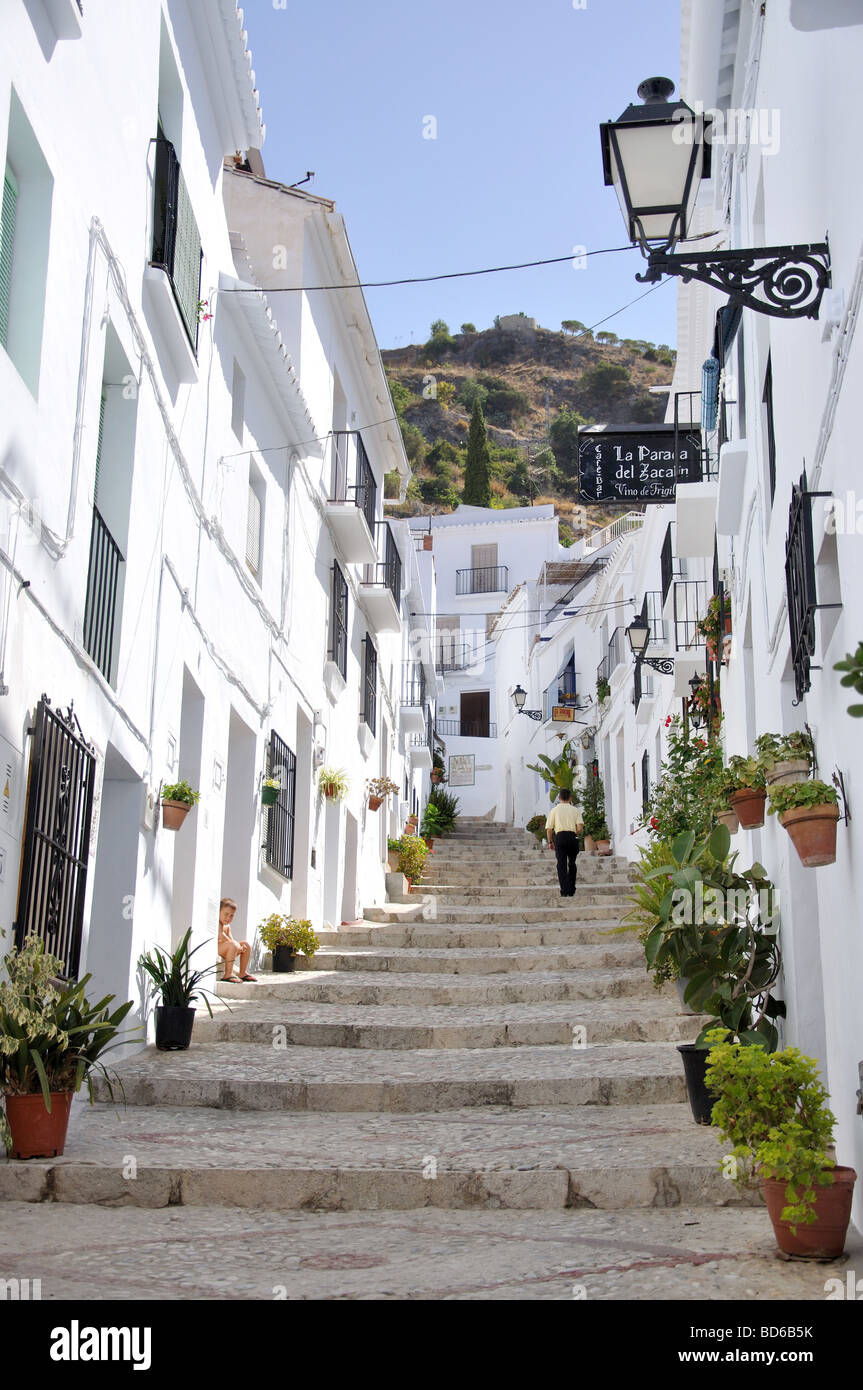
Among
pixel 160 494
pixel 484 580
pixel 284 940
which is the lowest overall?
pixel 284 940

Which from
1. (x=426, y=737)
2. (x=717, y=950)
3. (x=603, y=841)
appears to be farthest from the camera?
(x=426, y=737)

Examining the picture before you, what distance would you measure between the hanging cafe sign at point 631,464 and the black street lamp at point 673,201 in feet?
21.4

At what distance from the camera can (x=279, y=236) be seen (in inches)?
562

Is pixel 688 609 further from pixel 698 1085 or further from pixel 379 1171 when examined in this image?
pixel 379 1171

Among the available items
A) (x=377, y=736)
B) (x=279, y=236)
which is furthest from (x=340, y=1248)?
(x=377, y=736)

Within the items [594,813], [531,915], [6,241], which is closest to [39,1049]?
[6,241]

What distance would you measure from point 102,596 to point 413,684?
1912 centimetres

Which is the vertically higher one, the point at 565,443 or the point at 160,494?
the point at 565,443

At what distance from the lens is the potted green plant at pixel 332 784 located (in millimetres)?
15531

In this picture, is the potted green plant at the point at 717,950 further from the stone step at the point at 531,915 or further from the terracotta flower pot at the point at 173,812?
the stone step at the point at 531,915

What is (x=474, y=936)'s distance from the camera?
566 inches

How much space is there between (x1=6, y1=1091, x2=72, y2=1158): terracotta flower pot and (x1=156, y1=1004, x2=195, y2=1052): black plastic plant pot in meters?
2.73

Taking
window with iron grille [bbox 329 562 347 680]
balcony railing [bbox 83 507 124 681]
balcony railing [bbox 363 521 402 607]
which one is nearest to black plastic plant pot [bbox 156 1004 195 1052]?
balcony railing [bbox 83 507 124 681]

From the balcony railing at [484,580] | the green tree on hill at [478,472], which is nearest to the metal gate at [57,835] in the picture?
the balcony railing at [484,580]
